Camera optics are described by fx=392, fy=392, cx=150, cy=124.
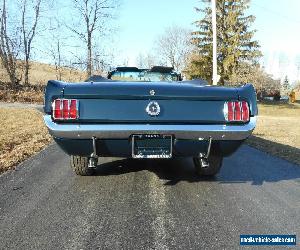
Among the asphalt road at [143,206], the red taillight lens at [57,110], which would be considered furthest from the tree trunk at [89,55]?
the red taillight lens at [57,110]

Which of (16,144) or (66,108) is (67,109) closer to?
(66,108)

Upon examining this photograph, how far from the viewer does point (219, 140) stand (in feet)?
14.6

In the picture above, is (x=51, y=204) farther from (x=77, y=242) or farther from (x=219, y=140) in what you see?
(x=219, y=140)

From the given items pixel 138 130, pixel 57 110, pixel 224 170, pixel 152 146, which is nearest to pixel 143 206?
pixel 152 146

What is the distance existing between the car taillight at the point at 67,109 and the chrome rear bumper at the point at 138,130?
10 centimetres

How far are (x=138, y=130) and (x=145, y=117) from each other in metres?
0.17

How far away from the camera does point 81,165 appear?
5418 mm

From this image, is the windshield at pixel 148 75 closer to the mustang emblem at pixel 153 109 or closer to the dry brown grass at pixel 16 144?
the dry brown grass at pixel 16 144

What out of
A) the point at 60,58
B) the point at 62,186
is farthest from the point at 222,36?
the point at 62,186

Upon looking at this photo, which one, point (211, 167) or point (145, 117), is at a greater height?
point (145, 117)

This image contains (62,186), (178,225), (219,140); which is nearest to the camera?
(178,225)

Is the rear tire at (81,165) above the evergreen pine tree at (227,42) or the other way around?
the other way around

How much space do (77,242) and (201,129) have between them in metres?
1.86

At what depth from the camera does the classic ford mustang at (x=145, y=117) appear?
4.27 metres
